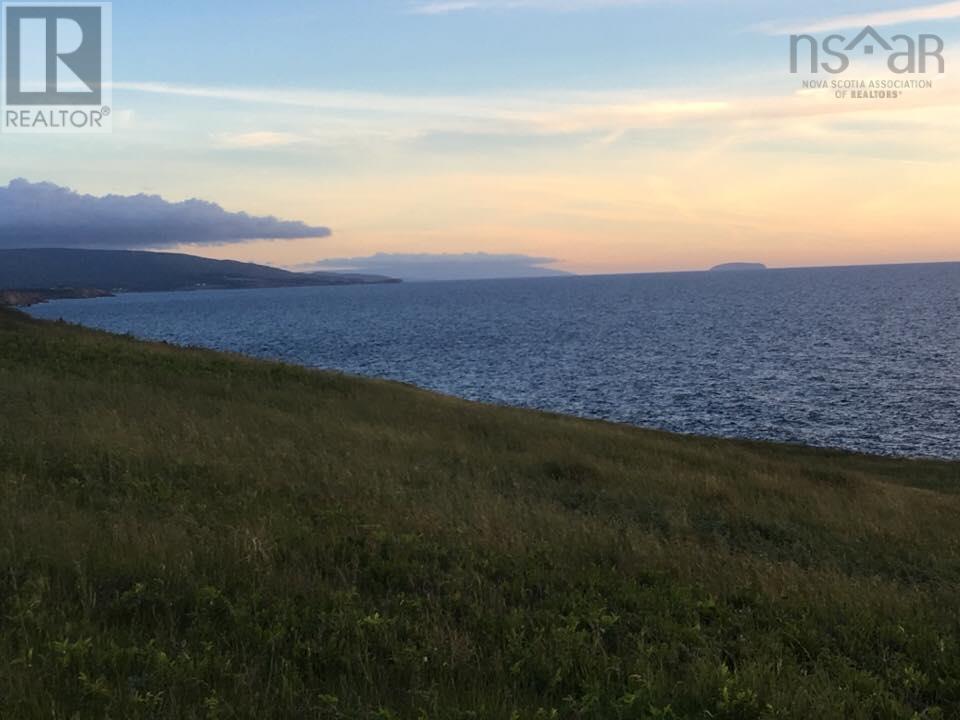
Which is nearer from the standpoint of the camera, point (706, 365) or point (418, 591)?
point (418, 591)

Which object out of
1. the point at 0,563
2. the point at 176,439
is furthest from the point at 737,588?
the point at 176,439

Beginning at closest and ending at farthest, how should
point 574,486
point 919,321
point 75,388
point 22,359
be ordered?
point 574,486
point 75,388
point 22,359
point 919,321

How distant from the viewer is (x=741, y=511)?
1261cm

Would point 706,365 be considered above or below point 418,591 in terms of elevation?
below

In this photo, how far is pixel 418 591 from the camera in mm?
6230

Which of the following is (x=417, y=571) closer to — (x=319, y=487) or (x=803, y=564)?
(x=319, y=487)

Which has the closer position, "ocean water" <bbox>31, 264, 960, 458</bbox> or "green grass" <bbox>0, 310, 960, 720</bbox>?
"green grass" <bbox>0, 310, 960, 720</bbox>

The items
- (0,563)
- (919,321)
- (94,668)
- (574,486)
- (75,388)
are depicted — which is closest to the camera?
(94,668)

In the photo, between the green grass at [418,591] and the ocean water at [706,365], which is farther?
the ocean water at [706,365]

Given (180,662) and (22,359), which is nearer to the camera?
(180,662)

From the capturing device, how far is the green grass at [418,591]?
14.7 feet

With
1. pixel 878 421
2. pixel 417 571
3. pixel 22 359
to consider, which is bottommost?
pixel 878 421

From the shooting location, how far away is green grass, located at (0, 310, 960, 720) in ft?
14.7

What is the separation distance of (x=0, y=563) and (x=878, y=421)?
43104 millimetres
